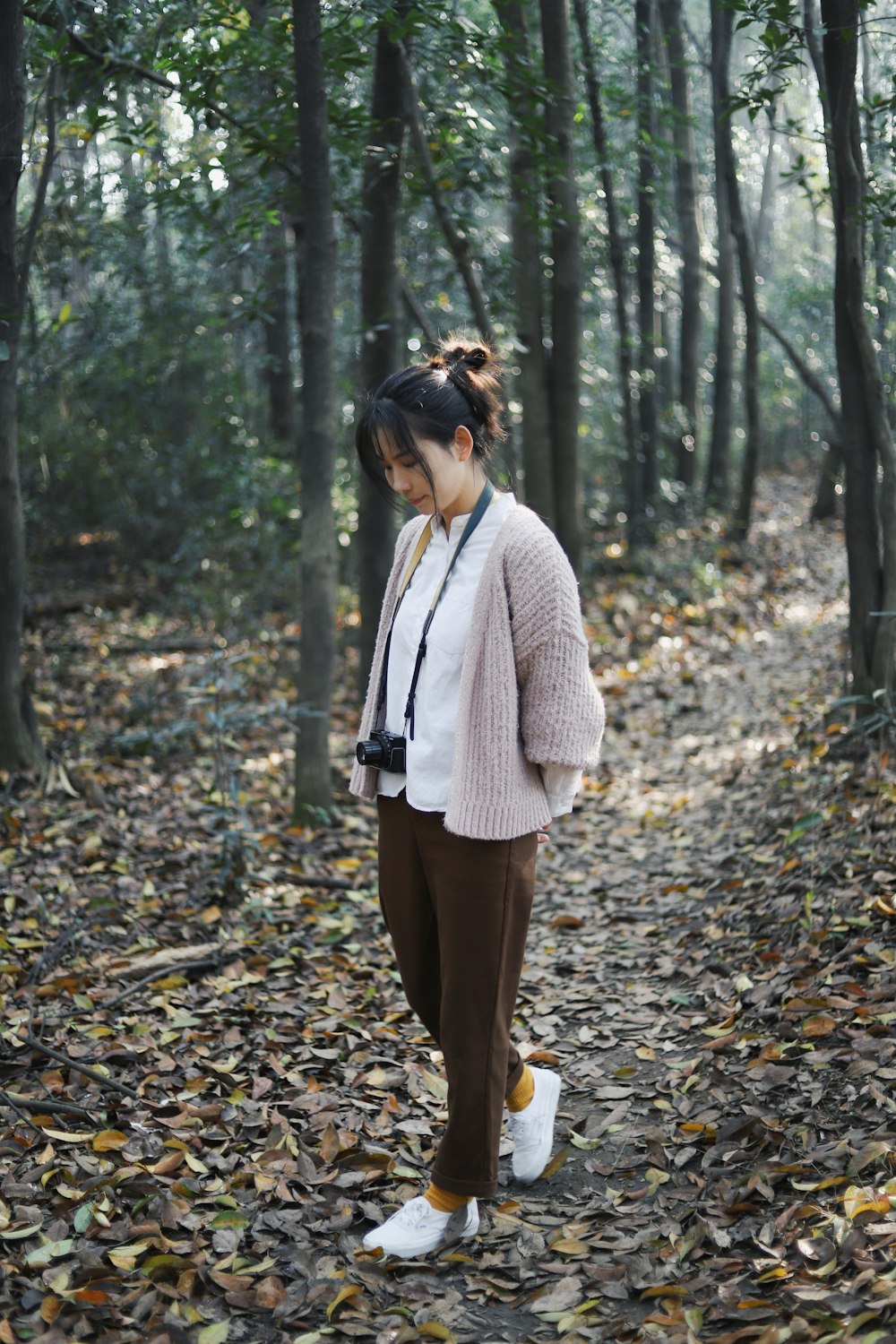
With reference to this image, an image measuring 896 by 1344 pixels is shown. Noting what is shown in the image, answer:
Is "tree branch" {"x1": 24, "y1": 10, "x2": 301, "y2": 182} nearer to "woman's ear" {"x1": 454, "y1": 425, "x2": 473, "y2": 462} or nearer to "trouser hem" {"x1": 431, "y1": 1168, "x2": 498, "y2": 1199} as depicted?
"woman's ear" {"x1": 454, "y1": 425, "x2": 473, "y2": 462}

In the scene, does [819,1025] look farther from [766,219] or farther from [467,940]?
[766,219]

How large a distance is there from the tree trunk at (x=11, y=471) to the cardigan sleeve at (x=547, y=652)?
3056 millimetres

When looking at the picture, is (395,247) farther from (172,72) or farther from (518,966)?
(518,966)

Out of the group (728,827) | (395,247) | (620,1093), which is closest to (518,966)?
(620,1093)

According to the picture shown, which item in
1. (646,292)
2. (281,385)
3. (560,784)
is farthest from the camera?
(646,292)

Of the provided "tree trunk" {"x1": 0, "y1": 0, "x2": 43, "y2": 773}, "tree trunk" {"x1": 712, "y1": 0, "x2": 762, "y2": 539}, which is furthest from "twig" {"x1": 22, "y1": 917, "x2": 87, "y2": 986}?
"tree trunk" {"x1": 712, "y1": 0, "x2": 762, "y2": 539}

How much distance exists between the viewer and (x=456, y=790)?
110 inches

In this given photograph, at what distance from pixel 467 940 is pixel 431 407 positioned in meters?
1.33

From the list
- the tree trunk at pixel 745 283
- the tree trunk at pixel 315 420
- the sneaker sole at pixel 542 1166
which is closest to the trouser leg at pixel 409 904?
the sneaker sole at pixel 542 1166

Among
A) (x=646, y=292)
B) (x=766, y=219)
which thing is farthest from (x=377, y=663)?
(x=766, y=219)

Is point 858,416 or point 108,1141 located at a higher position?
point 858,416

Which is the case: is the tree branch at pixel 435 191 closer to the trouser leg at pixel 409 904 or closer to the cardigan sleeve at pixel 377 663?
the cardigan sleeve at pixel 377 663

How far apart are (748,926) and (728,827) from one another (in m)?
1.46

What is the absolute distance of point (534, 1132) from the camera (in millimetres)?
3400
